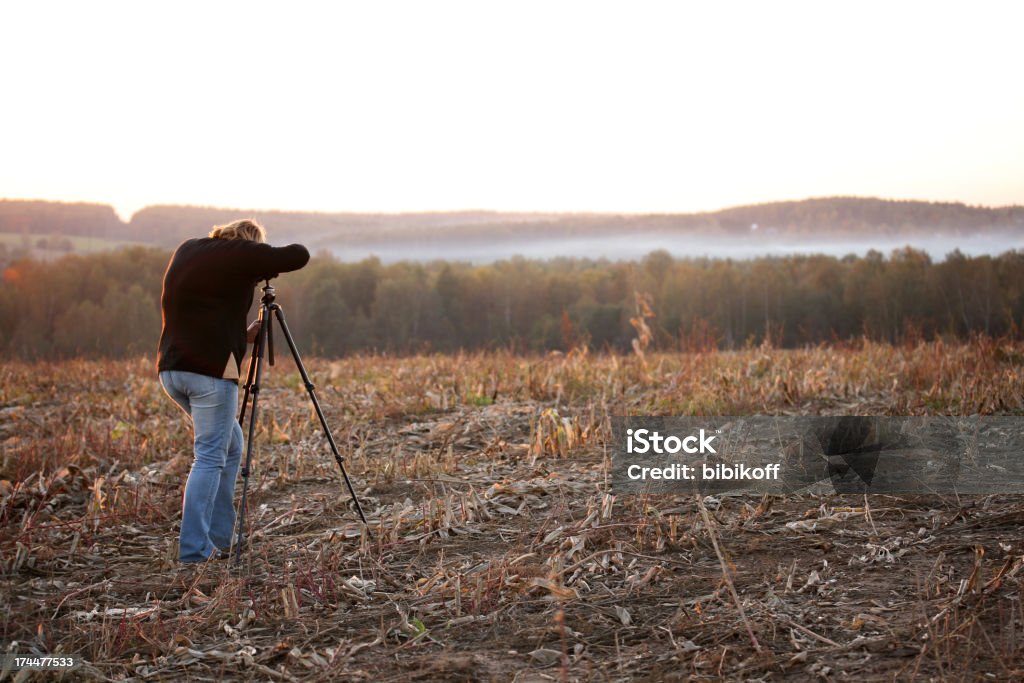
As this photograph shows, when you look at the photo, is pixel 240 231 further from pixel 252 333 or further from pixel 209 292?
pixel 252 333

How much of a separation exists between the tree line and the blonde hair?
1391 inches

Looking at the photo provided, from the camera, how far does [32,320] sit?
5888 centimetres

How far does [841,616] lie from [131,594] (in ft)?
12.6

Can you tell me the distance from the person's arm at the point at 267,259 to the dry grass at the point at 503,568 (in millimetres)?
1719

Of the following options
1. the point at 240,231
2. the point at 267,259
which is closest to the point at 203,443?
the point at 267,259

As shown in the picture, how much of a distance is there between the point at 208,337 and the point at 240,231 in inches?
27.3

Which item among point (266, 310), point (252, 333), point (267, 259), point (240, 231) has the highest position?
point (240, 231)

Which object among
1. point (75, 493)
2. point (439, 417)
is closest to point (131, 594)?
point (75, 493)

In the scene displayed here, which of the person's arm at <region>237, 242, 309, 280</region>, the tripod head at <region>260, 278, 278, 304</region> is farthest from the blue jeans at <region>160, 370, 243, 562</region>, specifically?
the person's arm at <region>237, 242, 309, 280</region>

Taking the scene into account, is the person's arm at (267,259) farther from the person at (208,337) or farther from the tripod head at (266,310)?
the tripod head at (266,310)

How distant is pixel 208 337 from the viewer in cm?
547

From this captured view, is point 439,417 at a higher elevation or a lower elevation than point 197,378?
lower

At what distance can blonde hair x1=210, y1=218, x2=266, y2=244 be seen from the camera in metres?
5.55

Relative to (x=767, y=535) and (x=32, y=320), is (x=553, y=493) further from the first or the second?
(x=32, y=320)
